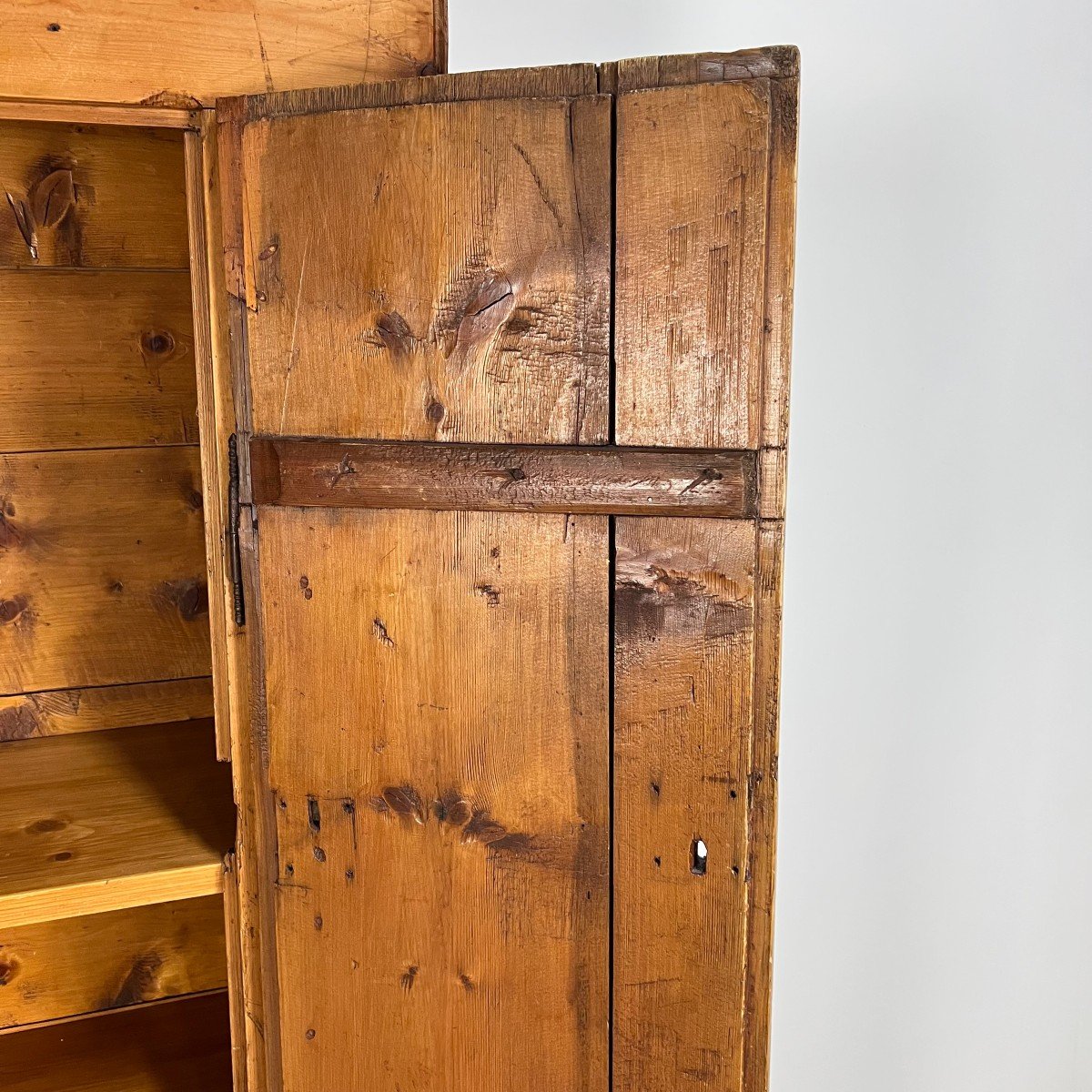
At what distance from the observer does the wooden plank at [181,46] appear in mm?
853

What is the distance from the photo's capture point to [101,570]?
1.32 meters

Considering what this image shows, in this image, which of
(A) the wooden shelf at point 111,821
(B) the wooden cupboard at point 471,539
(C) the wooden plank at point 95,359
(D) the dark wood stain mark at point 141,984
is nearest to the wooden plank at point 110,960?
(D) the dark wood stain mark at point 141,984

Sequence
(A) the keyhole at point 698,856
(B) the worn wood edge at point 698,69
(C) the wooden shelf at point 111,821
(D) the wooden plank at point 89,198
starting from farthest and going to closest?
(D) the wooden plank at point 89,198, (C) the wooden shelf at point 111,821, (A) the keyhole at point 698,856, (B) the worn wood edge at point 698,69

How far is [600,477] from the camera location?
819mm

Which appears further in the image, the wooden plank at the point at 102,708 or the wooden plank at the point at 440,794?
the wooden plank at the point at 102,708

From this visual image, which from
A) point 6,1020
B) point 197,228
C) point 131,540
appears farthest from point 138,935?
point 197,228

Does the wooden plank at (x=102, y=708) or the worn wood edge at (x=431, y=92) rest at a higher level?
the worn wood edge at (x=431, y=92)

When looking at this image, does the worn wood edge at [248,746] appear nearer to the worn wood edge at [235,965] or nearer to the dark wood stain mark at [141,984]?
the worn wood edge at [235,965]

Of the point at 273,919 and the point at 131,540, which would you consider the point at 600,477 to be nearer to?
the point at 273,919

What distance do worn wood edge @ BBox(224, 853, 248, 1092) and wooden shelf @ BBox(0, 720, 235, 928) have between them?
0.01 meters

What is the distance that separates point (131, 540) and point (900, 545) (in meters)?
1.03

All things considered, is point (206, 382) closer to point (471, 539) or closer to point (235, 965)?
point (471, 539)

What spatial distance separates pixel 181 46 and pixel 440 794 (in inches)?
26.5

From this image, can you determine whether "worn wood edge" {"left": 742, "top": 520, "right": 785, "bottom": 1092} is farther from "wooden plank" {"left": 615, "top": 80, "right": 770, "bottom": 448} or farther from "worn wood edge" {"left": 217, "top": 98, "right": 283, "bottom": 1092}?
"worn wood edge" {"left": 217, "top": 98, "right": 283, "bottom": 1092}
